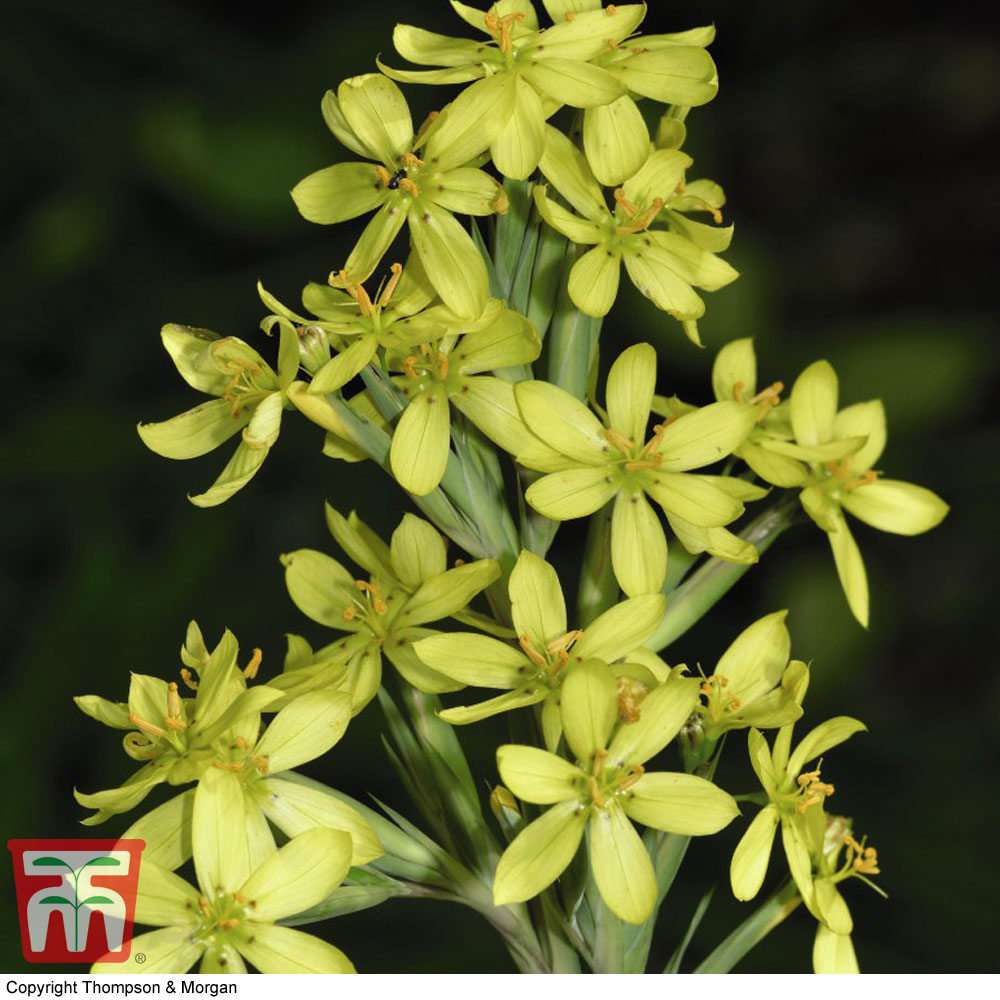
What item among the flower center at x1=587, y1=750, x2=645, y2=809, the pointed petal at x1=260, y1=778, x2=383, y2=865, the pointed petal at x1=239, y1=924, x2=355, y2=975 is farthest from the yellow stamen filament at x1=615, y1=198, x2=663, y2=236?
the pointed petal at x1=239, y1=924, x2=355, y2=975

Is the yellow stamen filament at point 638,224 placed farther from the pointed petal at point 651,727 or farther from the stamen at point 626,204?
the pointed petal at point 651,727

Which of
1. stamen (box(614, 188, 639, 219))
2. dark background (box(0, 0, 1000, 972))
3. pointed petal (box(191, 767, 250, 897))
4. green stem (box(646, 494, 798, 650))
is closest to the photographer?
pointed petal (box(191, 767, 250, 897))

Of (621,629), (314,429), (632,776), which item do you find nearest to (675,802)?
(632,776)

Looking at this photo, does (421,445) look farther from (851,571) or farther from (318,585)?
(851,571)

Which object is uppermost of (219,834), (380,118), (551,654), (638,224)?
(380,118)

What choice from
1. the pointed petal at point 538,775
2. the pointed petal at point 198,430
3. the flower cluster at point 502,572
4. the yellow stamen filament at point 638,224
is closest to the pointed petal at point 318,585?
the flower cluster at point 502,572
